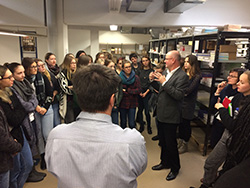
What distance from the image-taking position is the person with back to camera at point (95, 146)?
80 centimetres

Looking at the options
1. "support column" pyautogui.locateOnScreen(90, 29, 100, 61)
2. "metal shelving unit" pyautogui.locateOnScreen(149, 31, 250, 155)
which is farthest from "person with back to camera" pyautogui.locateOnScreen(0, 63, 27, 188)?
"support column" pyautogui.locateOnScreen(90, 29, 100, 61)

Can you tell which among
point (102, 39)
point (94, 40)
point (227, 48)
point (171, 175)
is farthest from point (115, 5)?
point (102, 39)

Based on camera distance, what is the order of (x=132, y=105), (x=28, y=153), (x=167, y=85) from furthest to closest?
(x=132, y=105)
(x=167, y=85)
(x=28, y=153)

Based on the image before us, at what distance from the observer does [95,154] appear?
804 millimetres

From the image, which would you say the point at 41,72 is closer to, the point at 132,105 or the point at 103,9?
the point at 132,105

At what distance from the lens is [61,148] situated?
2.74ft

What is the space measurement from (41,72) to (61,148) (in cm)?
212

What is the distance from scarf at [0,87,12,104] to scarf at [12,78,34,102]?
15cm

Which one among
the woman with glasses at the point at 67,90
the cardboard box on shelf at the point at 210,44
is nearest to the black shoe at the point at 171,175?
the woman with glasses at the point at 67,90

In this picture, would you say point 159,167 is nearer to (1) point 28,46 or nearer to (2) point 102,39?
(1) point 28,46

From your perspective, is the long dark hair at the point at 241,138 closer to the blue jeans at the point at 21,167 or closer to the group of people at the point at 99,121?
the group of people at the point at 99,121

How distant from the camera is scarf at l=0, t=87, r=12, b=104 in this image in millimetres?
1738

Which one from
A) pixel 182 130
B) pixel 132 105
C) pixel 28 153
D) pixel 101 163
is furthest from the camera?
pixel 132 105

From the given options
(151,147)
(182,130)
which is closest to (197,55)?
(182,130)
